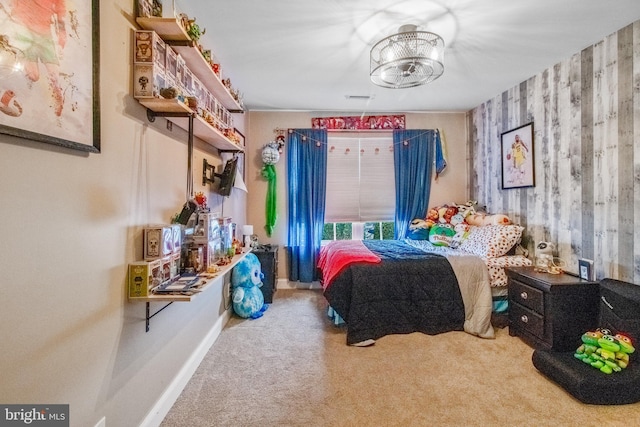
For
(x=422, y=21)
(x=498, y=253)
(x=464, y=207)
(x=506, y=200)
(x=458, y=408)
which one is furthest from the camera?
(x=464, y=207)

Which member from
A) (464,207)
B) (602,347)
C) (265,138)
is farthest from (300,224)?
(602,347)

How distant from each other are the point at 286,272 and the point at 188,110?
311 cm

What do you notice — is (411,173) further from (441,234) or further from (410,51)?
(410,51)

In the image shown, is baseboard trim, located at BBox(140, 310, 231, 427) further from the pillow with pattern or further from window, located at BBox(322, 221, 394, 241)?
the pillow with pattern

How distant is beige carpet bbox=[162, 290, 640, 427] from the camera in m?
1.63

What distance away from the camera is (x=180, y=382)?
1.85 meters

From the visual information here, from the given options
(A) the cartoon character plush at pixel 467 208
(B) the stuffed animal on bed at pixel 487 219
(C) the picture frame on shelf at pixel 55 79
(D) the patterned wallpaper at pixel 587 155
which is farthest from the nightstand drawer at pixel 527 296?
(C) the picture frame on shelf at pixel 55 79

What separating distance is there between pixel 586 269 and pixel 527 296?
1.67 feet

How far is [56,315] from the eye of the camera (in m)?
0.95

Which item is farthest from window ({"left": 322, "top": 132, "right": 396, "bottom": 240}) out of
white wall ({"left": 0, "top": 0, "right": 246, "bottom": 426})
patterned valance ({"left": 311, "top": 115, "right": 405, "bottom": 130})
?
white wall ({"left": 0, "top": 0, "right": 246, "bottom": 426})

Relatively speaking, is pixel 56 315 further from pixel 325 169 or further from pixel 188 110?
pixel 325 169

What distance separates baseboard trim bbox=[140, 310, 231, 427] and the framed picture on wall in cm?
363

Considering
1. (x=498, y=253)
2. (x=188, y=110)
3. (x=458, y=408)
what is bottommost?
(x=458, y=408)

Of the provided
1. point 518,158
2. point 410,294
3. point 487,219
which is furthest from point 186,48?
point 487,219
